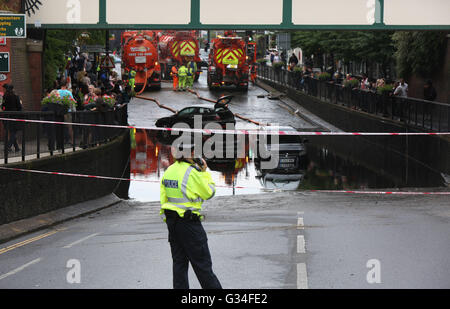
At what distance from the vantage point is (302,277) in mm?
10078

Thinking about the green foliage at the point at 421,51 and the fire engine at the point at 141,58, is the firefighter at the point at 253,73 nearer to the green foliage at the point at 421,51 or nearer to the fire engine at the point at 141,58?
the fire engine at the point at 141,58

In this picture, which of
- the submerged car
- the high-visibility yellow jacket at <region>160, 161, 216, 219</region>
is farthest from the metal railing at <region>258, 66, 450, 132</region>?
the high-visibility yellow jacket at <region>160, 161, 216, 219</region>

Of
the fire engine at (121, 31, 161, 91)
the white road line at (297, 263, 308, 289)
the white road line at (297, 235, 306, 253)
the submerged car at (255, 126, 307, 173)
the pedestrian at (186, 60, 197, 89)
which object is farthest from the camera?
the pedestrian at (186, 60, 197, 89)

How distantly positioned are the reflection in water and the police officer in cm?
1274

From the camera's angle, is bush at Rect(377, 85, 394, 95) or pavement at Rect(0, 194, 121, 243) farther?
bush at Rect(377, 85, 394, 95)

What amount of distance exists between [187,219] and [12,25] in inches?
446

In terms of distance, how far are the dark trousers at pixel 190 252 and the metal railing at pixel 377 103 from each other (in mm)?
18791

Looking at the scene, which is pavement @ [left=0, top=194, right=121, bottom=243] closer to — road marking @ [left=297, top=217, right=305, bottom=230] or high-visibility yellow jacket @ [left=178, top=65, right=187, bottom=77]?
road marking @ [left=297, top=217, right=305, bottom=230]

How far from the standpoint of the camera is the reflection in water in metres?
24.3

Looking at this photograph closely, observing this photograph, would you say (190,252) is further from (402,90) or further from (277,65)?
(277,65)

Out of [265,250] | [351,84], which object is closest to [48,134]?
[265,250]

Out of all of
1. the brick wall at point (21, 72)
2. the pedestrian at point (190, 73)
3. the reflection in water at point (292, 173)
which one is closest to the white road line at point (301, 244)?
the reflection in water at point (292, 173)
